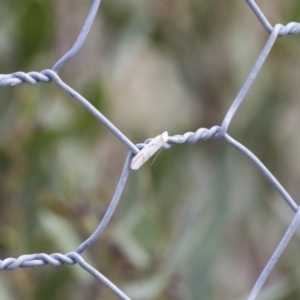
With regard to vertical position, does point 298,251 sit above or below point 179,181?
below

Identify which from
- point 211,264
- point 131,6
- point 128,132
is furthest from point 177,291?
point 131,6

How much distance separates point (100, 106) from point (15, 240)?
6.6 inches

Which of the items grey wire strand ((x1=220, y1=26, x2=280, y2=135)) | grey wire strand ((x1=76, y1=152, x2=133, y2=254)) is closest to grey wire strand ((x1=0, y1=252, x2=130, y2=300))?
grey wire strand ((x1=76, y1=152, x2=133, y2=254))

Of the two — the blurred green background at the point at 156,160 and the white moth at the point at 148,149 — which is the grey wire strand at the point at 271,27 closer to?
the white moth at the point at 148,149

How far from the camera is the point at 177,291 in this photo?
2.51ft

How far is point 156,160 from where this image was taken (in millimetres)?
850

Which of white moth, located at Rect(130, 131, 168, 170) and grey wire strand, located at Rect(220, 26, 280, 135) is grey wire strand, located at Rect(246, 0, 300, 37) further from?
white moth, located at Rect(130, 131, 168, 170)

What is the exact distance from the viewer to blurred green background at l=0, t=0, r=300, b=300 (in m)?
0.70

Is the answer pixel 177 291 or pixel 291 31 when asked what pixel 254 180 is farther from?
pixel 291 31

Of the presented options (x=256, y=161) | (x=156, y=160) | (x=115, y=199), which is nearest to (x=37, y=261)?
(x=115, y=199)

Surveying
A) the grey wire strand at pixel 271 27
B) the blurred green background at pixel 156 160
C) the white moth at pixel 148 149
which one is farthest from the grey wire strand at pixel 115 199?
the blurred green background at pixel 156 160

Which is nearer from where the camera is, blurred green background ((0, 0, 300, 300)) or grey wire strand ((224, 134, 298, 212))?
grey wire strand ((224, 134, 298, 212))

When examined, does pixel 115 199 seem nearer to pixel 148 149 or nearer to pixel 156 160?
pixel 148 149

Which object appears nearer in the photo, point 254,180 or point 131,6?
point 131,6
